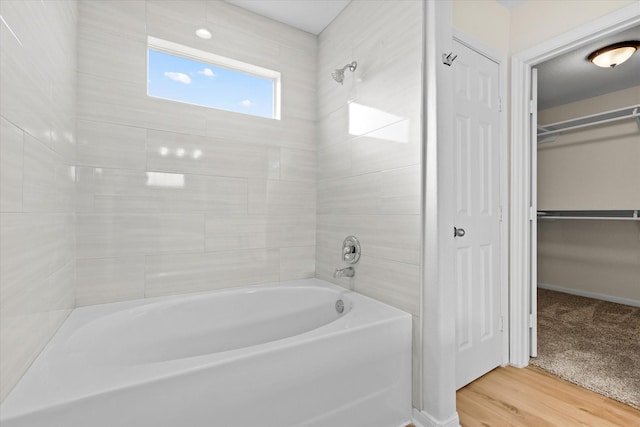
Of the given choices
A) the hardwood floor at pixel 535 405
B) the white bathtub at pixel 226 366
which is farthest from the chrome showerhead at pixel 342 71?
the hardwood floor at pixel 535 405

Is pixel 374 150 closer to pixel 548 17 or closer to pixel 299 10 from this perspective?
pixel 299 10

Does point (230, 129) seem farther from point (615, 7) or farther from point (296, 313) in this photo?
point (615, 7)

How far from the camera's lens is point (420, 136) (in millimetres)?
1552

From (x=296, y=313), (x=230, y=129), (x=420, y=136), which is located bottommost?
(x=296, y=313)

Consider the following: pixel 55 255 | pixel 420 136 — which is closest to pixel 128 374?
pixel 55 255

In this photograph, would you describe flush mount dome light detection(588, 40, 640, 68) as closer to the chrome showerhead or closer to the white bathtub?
the chrome showerhead

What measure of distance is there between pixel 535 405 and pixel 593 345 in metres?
1.20

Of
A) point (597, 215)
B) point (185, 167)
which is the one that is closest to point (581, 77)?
point (597, 215)

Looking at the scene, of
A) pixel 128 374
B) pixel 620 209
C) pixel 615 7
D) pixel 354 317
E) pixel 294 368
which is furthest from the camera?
pixel 620 209

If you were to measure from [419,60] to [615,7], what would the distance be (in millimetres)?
1211

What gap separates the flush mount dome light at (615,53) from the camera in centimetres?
246

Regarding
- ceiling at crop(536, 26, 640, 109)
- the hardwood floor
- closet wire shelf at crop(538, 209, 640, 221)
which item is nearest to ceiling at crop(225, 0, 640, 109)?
ceiling at crop(536, 26, 640, 109)

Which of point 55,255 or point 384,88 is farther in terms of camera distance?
point 384,88

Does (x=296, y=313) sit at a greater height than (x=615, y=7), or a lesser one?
lesser
